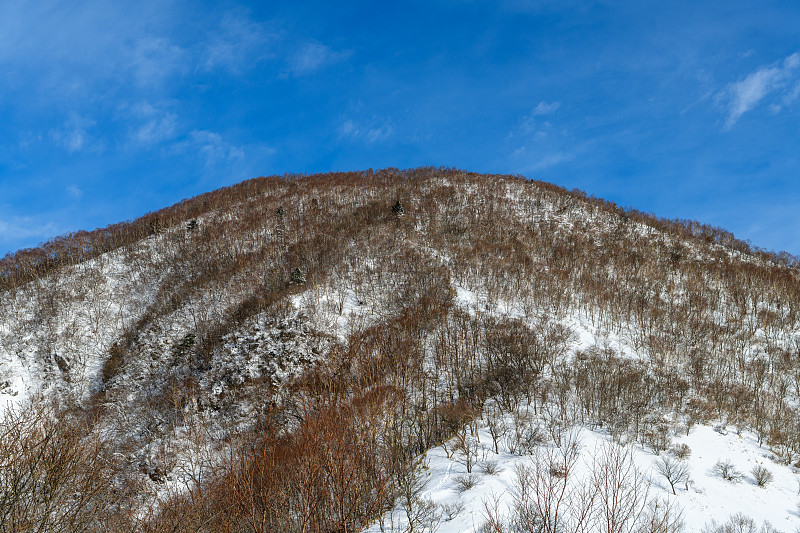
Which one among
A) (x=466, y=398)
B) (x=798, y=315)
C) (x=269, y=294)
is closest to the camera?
(x=466, y=398)

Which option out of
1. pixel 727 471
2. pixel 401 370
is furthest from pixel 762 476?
pixel 401 370

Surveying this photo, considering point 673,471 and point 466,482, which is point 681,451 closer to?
point 673,471

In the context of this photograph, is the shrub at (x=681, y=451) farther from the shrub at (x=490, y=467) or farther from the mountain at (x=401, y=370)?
the shrub at (x=490, y=467)

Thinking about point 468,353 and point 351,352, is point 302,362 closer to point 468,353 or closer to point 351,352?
point 351,352

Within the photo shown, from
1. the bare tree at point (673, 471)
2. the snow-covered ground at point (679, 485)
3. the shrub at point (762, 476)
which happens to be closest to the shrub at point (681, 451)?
the snow-covered ground at point (679, 485)

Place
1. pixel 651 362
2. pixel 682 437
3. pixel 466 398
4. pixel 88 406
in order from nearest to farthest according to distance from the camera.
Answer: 1. pixel 682 437
2. pixel 466 398
3. pixel 651 362
4. pixel 88 406

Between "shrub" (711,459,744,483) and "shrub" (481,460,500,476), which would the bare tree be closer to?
"shrub" (711,459,744,483)

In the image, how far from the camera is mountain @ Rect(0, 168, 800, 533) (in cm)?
1501

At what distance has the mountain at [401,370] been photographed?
1501cm

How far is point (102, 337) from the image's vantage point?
3797 cm

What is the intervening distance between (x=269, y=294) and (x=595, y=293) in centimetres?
3118

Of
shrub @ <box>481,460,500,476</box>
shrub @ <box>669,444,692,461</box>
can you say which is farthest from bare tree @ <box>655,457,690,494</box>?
shrub @ <box>481,460,500,476</box>

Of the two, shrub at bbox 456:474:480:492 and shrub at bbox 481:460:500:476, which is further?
shrub at bbox 481:460:500:476

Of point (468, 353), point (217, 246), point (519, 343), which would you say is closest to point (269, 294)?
point (217, 246)
